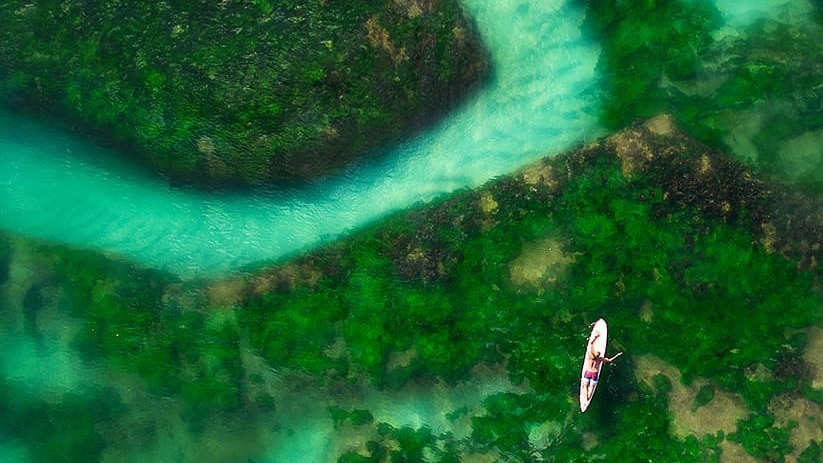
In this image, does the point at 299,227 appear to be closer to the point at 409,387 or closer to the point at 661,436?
the point at 409,387

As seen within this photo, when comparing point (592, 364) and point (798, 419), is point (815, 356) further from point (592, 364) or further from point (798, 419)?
point (592, 364)

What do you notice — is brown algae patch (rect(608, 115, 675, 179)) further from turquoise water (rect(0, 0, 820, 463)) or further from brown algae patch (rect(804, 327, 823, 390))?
brown algae patch (rect(804, 327, 823, 390))

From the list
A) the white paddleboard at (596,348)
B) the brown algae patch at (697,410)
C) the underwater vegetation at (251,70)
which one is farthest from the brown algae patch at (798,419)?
the underwater vegetation at (251,70)

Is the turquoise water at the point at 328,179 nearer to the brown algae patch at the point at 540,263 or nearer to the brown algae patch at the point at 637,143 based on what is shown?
the brown algae patch at the point at 637,143

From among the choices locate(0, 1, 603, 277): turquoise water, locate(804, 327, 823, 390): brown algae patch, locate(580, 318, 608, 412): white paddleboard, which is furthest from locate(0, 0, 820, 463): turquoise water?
locate(804, 327, 823, 390): brown algae patch

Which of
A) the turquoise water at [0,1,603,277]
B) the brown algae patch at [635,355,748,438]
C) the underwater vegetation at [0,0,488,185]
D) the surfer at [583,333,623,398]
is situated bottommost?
the brown algae patch at [635,355,748,438]

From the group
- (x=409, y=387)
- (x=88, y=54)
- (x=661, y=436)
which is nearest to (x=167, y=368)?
(x=409, y=387)

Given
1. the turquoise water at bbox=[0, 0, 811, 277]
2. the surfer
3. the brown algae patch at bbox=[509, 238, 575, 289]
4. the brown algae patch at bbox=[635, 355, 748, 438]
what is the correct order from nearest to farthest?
the surfer → the brown algae patch at bbox=[635, 355, 748, 438] → the brown algae patch at bbox=[509, 238, 575, 289] → the turquoise water at bbox=[0, 0, 811, 277]
